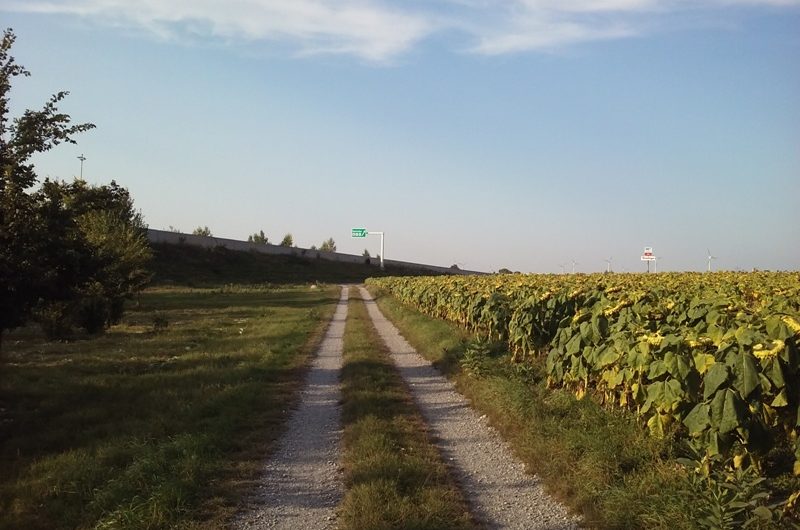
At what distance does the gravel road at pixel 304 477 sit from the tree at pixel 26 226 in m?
4.42

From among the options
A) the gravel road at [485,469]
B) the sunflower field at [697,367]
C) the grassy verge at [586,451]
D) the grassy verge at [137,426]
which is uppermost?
the sunflower field at [697,367]

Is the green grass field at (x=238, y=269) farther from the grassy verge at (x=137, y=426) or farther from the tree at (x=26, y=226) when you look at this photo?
the tree at (x=26, y=226)

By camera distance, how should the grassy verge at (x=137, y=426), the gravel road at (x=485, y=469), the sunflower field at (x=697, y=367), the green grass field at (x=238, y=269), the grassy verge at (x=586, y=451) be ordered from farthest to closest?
1. the green grass field at (x=238, y=269)
2. the grassy verge at (x=137, y=426)
3. the gravel road at (x=485, y=469)
4. the grassy verge at (x=586, y=451)
5. the sunflower field at (x=697, y=367)

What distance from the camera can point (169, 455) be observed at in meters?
6.85

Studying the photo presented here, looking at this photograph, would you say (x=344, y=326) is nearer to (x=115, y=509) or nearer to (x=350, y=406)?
(x=350, y=406)

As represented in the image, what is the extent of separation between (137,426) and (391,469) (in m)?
4.09

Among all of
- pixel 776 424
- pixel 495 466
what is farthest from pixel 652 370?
pixel 495 466

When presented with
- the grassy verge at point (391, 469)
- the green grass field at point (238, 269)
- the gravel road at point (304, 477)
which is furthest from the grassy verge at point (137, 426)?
the green grass field at point (238, 269)

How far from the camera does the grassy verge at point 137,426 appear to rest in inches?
221

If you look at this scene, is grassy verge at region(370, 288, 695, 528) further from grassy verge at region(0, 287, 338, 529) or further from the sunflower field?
grassy verge at region(0, 287, 338, 529)

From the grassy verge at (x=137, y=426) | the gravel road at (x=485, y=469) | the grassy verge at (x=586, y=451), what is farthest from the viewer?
the grassy verge at (x=137, y=426)

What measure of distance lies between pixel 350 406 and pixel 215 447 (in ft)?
8.56

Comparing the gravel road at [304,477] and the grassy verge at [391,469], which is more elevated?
the grassy verge at [391,469]

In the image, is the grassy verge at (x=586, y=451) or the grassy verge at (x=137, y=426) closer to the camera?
the grassy verge at (x=586, y=451)
